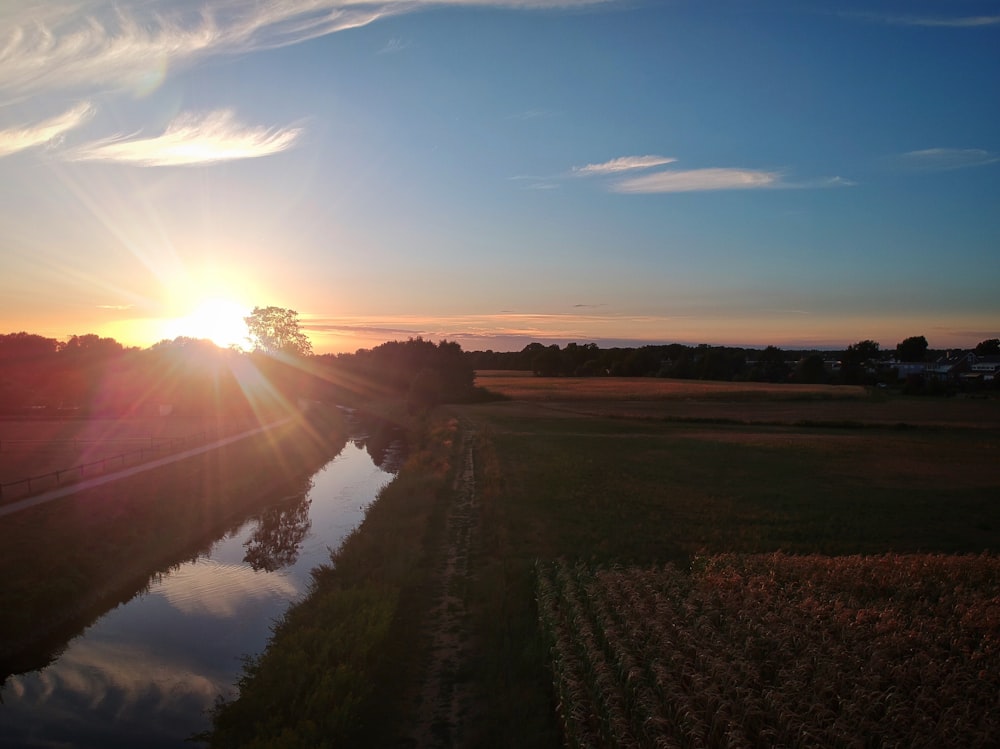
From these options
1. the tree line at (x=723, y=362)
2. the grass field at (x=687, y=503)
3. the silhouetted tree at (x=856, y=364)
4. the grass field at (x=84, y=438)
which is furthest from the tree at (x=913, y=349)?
the grass field at (x=84, y=438)

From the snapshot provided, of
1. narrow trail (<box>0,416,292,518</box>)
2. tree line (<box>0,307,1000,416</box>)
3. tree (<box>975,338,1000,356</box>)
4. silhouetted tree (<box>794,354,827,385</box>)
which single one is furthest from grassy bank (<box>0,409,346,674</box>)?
tree (<box>975,338,1000,356</box>)

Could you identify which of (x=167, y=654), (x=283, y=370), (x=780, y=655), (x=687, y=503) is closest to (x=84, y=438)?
(x=167, y=654)

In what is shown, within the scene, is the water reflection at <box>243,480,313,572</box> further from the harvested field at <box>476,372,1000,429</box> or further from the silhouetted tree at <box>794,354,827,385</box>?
the silhouetted tree at <box>794,354,827,385</box>

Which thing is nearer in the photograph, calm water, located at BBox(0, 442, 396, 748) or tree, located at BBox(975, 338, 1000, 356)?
calm water, located at BBox(0, 442, 396, 748)

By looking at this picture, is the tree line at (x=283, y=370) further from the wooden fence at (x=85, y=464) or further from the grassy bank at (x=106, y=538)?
the grassy bank at (x=106, y=538)

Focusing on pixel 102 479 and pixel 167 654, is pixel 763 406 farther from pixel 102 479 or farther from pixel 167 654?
pixel 167 654

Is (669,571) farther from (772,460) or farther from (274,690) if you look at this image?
(772,460)
